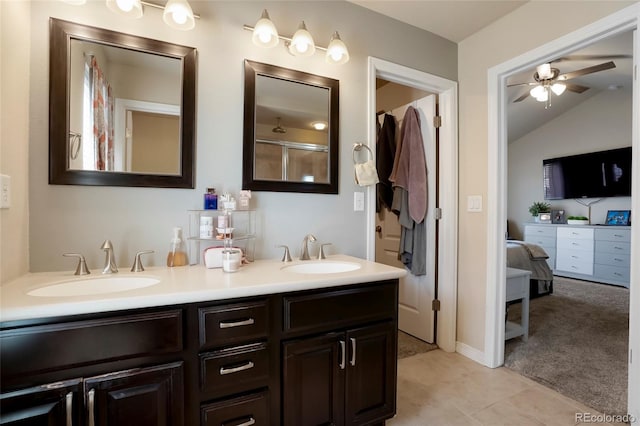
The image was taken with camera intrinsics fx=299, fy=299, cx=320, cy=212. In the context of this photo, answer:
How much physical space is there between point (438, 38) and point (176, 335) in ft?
8.61

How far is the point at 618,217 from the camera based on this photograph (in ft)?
15.6

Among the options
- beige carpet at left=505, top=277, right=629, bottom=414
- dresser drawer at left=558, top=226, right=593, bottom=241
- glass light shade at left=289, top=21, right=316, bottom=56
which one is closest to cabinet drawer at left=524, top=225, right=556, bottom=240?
dresser drawer at left=558, top=226, right=593, bottom=241

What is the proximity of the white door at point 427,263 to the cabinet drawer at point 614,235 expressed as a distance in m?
4.05

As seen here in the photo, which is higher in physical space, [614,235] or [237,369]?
[614,235]

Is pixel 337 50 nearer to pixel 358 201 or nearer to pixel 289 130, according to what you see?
pixel 289 130

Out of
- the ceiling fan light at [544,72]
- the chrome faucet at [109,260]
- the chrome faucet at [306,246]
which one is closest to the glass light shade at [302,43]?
the chrome faucet at [306,246]

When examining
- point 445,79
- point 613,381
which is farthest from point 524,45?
point 613,381

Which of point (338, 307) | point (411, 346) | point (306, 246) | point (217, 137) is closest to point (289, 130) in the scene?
point (217, 137)

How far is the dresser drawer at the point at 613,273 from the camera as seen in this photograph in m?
4.45

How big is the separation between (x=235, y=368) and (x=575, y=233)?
239 inches

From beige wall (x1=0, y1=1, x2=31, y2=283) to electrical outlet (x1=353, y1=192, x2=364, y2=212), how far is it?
63.4 inches

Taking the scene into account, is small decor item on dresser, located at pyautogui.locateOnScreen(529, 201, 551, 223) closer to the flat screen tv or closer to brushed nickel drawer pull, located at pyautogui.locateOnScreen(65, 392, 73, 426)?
the flat screen tv

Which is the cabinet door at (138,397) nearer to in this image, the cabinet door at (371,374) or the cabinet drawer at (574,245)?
the cabinet door at (371,374)

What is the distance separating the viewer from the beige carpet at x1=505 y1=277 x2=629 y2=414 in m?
1.85
